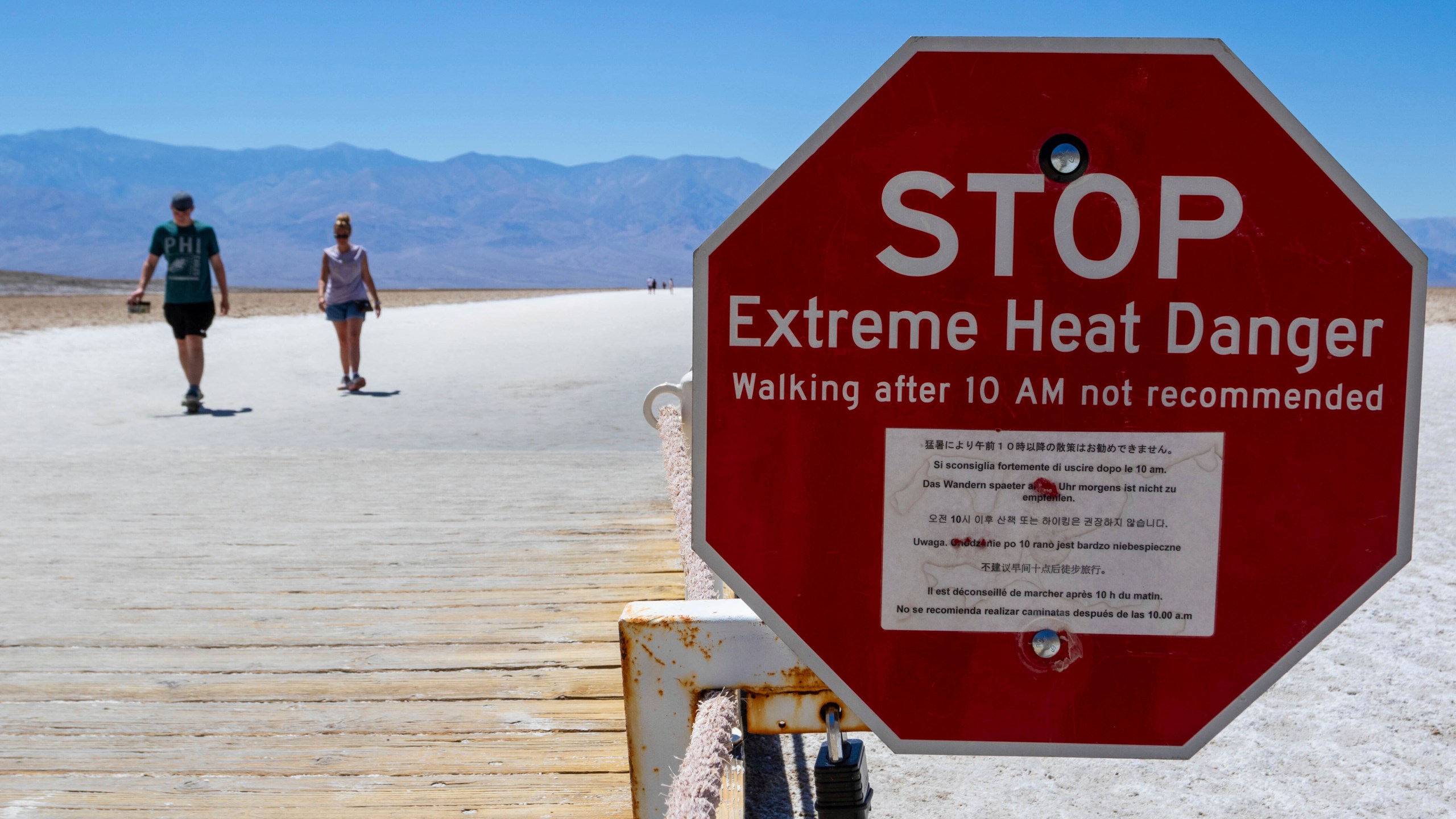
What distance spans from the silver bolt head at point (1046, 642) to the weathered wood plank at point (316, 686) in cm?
172

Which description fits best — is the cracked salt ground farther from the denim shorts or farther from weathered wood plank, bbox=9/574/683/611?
the denim shorts

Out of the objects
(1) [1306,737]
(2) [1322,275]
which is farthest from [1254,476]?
(1) [1306,737]

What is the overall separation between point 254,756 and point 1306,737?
2626mm

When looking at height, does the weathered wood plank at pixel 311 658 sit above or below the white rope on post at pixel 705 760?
below

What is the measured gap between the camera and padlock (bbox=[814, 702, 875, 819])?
132 cm

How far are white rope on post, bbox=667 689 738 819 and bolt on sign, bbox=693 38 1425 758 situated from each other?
0.22 meters

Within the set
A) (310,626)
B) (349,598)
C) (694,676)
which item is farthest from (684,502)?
(349,598)

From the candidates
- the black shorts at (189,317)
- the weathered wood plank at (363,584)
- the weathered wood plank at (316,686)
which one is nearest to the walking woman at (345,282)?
the black shorts at (189,317)

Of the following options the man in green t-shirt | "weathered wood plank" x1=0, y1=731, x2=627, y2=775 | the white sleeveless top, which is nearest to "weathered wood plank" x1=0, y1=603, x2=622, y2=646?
"weathered wood plank" x1=0, y1=731, x2=627, y2=775

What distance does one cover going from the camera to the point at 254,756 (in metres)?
2.41

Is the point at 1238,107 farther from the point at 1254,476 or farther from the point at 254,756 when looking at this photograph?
the point at 254,756

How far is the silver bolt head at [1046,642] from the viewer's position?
1077mm

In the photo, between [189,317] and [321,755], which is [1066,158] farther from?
[189,317]

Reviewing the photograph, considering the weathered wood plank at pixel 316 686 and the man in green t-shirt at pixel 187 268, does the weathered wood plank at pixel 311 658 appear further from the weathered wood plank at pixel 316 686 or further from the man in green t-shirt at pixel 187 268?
the man in green t-shirt at pixel 187 268
